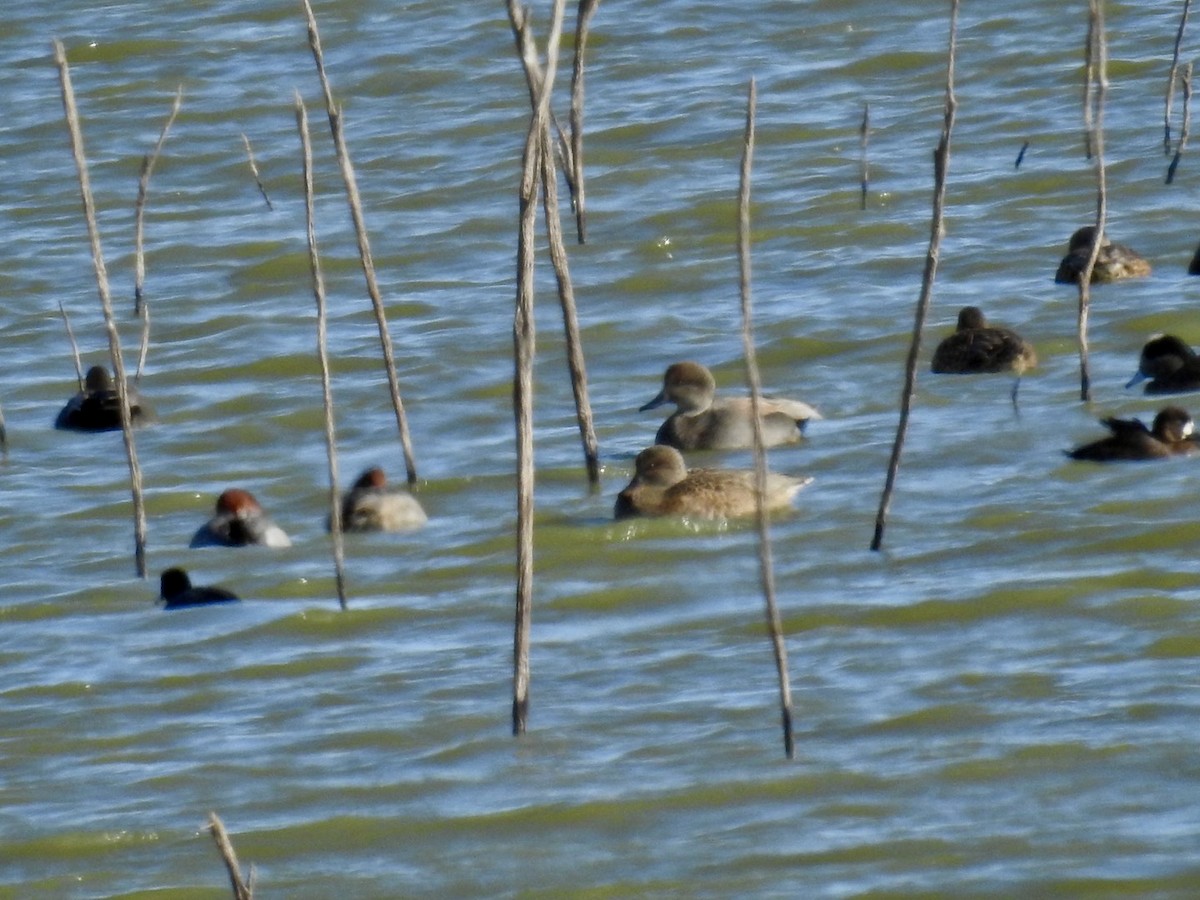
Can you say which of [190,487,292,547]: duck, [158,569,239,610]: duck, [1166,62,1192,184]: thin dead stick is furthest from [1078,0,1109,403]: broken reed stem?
[158,569,239,610]: duck

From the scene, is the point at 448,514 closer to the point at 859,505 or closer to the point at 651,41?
the point at 859,505

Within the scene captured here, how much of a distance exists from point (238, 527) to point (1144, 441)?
3044 millimetres

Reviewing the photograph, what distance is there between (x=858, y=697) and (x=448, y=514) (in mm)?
2821

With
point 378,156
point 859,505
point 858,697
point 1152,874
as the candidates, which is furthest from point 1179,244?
point 1152,874

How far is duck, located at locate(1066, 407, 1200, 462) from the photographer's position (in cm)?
916

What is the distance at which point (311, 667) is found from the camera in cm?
775

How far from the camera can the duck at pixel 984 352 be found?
10539 mm

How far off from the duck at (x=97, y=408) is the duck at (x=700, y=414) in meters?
2.05

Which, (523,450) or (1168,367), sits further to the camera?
(1168,367)

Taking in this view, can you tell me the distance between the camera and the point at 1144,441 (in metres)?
9.17

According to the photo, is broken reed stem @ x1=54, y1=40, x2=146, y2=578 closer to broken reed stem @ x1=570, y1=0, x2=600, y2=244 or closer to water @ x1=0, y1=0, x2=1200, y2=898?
water @ x1=0, y1=0, x2=1200, y2=898

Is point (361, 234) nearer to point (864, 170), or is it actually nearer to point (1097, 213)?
point (1097, 213)

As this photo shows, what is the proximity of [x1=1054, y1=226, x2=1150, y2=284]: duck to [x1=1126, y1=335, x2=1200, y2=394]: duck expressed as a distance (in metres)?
1.32

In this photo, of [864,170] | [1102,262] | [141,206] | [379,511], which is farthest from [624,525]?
[864,170]
